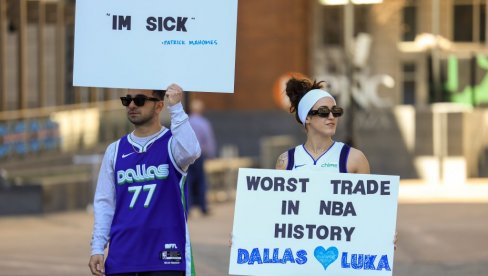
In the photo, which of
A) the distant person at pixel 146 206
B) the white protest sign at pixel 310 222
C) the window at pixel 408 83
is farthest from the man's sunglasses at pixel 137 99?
the window at pixel 408 83

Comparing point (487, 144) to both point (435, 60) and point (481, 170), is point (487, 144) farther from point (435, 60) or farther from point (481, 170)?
point (435, 60)

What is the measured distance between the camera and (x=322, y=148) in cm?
680

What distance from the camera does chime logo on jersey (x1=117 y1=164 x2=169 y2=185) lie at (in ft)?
21.7

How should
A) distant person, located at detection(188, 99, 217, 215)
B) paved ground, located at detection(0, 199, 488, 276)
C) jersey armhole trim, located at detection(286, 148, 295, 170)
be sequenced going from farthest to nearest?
1. distant person, located at detection(188, 99, 217, 215)
2. paved ground, located at detection(0, 199, 488, 276)
3. jersey armhole trim, located at detection(286, 148, 295, 170)

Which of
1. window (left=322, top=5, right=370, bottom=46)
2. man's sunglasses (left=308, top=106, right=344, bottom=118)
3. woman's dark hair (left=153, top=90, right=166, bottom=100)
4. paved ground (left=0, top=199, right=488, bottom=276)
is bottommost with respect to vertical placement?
paved ground (left=0, top=199, right=488, bottom=276)

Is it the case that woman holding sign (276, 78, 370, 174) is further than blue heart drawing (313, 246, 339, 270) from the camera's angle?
Yes

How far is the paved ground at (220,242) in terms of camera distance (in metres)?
12.9

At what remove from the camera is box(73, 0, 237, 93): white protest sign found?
21.7ft

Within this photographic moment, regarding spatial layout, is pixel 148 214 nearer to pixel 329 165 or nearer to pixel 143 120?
pixel 143 120

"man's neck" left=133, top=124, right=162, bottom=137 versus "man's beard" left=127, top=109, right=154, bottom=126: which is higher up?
"man's beard" left=127, top=109, right=154, bottom=126

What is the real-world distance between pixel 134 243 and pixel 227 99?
3362 centimetres

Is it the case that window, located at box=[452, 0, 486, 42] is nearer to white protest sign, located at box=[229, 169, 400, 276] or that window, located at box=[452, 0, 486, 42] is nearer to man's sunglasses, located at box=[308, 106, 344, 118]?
man's sunglasses, located at box=[308, 106, 344, 118]

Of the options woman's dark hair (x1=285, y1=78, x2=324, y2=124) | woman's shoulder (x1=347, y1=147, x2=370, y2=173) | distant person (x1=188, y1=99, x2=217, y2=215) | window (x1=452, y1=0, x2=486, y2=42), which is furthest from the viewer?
window (x1=452, y1=0, x2=486, y2=42)

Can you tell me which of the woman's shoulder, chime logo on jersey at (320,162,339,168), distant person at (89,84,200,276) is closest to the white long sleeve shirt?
distant person at (89,84,200,276)
